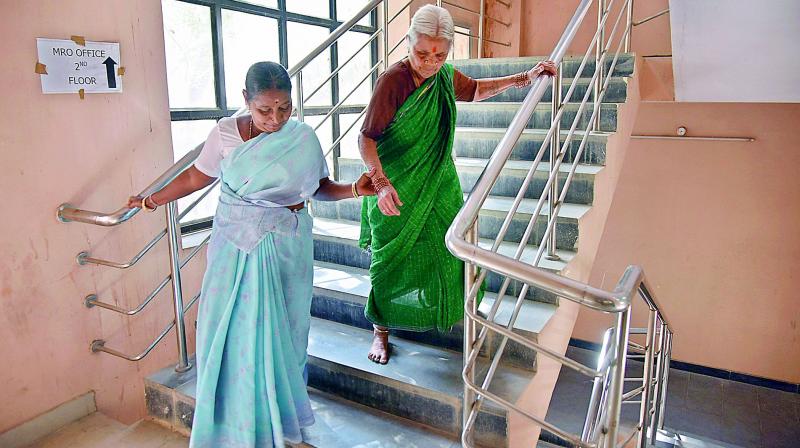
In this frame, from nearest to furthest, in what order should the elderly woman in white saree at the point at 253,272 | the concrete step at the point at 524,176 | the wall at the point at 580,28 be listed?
the elderly woman in white saree at the point at 253,272 → the concrete step at the point at 524,176 → the wall at the point at 580,28

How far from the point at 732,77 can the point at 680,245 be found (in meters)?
2.50

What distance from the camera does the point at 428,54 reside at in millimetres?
1786

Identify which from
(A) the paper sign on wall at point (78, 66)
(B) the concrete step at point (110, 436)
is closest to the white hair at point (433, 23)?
(A) the paper sign on wall at point (78, 66)

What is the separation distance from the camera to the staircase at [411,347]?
1.95m

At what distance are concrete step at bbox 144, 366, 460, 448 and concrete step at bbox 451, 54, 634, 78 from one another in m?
2.30

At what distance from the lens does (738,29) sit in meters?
Result: 2.81

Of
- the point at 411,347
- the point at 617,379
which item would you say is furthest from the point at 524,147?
the point at 617,379

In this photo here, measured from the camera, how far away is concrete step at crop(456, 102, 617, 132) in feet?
10.3

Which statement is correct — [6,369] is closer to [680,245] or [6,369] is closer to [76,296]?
[76,296]

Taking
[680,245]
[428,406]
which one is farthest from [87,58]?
[680,245]

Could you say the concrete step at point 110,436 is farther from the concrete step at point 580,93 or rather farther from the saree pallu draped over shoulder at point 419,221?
the concrete step at point 580,93

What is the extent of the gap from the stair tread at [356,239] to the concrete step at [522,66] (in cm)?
136

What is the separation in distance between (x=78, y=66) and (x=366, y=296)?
1.40m

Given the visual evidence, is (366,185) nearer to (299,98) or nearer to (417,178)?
(417,178)
